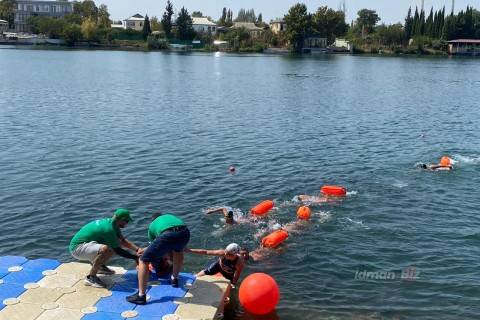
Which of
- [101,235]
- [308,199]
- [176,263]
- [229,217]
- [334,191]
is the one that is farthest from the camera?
[334,191]

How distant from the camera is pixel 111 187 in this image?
2484 cm

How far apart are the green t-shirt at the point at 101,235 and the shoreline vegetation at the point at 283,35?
172736 millimetres

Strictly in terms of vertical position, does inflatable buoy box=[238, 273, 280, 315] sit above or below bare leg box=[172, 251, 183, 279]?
below

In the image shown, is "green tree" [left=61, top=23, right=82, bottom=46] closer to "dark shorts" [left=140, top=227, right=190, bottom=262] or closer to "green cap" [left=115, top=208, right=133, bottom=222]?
"green cap" [left=115, top=208, right=133, bottom=222]

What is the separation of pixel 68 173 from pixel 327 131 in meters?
20.7

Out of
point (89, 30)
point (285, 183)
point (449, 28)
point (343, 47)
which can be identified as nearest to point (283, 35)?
point (343, 47)

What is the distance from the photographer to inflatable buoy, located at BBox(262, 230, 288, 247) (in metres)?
18.4

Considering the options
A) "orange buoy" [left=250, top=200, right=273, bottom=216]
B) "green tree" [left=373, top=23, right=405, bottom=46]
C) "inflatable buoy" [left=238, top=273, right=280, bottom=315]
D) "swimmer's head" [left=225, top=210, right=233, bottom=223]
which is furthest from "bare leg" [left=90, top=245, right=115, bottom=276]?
"green tree" [left=373, top=23, right=405, bottom=46]

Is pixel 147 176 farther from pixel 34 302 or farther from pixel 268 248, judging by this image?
pixel 34 302

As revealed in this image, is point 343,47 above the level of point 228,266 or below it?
above

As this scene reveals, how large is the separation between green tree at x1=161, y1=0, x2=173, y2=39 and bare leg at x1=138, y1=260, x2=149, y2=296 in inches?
7366

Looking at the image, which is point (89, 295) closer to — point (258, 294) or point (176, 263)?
point (176, 263)

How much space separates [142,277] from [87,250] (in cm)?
165

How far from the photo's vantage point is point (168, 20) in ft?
625
